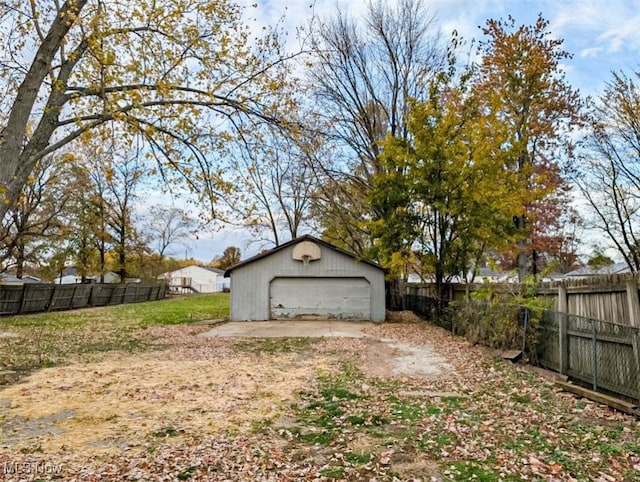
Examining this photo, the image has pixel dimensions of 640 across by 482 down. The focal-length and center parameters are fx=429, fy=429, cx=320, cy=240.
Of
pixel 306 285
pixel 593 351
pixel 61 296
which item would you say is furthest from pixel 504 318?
pixel 61 296

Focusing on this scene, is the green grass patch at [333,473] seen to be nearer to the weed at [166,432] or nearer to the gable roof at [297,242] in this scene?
the weed at [166,432]

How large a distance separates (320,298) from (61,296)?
13.5 m

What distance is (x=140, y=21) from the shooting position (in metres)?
6.57

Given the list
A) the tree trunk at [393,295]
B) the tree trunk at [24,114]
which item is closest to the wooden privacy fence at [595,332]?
the tree trunk at [24,114]

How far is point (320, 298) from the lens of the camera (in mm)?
16547

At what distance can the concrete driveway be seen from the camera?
1238cm

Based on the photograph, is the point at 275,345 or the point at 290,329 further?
the point at 290,329

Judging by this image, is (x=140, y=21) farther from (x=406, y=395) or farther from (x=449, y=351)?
(x=449, y=351)

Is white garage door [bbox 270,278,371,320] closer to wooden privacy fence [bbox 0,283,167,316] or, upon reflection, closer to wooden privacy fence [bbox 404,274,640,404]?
wooden privacy fence [bbox 404,274,640,404]

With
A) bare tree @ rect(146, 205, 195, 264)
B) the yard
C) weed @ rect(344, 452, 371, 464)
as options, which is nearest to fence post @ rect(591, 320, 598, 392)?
the yard

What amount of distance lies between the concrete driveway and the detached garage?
1.94 ft

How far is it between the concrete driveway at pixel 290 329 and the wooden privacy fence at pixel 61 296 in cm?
924

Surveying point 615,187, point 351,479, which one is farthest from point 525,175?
point 351,479

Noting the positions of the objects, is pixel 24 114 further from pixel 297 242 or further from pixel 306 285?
pixel 306 285
